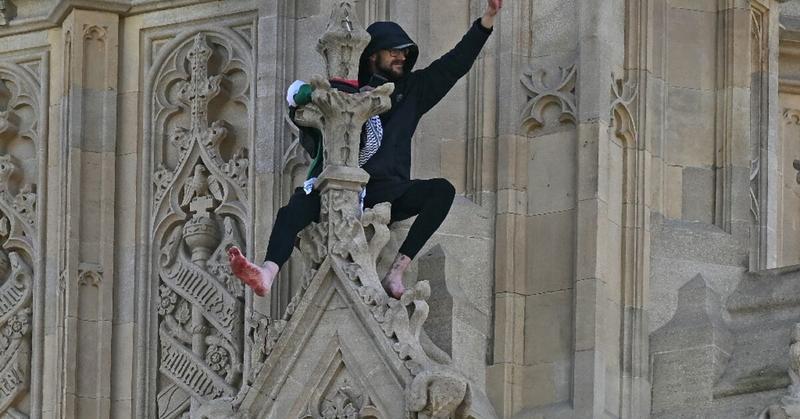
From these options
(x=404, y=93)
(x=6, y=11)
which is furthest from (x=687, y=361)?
(x=6, y=11)

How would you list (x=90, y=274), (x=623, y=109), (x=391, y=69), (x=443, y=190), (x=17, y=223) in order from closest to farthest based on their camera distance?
(x=443, y=190) → (x=391, y=69) → (x=623, y=109) → (x=90, y=274) → (x=17, y=223)

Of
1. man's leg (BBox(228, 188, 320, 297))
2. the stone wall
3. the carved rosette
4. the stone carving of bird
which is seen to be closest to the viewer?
man's leg (BBox(228, 188, 320, 297))

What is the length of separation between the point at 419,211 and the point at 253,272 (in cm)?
104

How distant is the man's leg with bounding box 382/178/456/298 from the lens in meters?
24.2

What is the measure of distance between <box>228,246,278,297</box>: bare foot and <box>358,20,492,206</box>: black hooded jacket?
0.69 meters

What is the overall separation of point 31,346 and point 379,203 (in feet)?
11.6

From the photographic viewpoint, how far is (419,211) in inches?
959

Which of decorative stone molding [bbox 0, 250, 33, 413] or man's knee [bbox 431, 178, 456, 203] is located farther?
decorative stone molding [bbox 0, 250, 33, 413]

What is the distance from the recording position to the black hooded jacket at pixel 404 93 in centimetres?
2442

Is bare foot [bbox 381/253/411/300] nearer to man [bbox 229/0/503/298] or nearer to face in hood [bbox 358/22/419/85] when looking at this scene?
man [bbox 229/0/503/298]

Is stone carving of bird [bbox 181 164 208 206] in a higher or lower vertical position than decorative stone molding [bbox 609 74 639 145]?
lower

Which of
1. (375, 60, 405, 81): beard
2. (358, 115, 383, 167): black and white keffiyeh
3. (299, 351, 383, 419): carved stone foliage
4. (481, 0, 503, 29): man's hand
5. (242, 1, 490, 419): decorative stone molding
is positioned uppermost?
(481, 0, 503, 29): man's hand

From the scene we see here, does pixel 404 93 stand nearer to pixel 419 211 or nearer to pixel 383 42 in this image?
pixel 383 42

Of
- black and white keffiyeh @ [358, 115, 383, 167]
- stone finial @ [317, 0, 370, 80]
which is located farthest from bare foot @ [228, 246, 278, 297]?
stone finial @ [317, 0, 370, 80]
